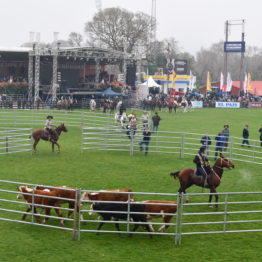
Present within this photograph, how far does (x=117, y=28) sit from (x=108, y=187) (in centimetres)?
5093

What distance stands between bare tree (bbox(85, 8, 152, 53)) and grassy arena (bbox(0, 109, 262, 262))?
1477 inches

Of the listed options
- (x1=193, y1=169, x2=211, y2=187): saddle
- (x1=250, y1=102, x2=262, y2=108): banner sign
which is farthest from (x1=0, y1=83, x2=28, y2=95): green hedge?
(x1=193, y1=169, x2=211, y2=187): saddle

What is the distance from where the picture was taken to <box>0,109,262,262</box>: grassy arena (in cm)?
926

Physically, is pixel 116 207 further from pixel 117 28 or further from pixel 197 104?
pixel 117 28

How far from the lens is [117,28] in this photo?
62.9 meters

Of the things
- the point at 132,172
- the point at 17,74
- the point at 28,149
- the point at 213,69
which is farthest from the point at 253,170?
the point at 213,69

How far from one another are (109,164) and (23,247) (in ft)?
28.2

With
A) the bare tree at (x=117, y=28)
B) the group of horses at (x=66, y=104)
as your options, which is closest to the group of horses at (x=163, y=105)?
the group of horses at (x=66, y=104)

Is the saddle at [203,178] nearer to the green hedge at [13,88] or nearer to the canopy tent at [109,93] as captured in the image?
the canopy tent at [109,93]

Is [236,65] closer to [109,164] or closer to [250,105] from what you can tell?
[250,105]

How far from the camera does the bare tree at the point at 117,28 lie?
206ft

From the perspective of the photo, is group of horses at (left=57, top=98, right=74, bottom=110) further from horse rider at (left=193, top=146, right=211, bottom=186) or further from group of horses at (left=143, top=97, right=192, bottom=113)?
horse rider at (left=193, top=146, right=211, bottom=186)

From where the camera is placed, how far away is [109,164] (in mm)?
17891

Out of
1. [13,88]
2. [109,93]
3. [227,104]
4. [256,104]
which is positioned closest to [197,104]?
[227,104]
